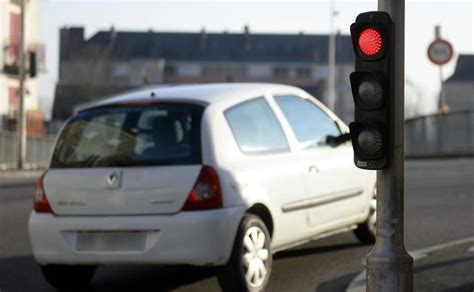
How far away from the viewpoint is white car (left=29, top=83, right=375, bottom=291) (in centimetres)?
612

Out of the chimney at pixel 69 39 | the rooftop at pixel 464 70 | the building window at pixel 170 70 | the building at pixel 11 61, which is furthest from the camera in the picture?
the building window at pixel 170 70

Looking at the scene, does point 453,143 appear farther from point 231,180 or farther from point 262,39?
point 262,39

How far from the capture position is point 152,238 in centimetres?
614

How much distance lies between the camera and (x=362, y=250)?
8.58m

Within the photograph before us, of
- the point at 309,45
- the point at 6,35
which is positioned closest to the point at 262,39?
the point at 309,45

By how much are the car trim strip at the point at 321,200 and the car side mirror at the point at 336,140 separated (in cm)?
46

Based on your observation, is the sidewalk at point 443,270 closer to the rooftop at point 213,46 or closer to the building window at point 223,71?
the rooftop at point 213,46

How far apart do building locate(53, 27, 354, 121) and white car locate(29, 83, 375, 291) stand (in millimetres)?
78256

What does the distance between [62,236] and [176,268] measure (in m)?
1.66

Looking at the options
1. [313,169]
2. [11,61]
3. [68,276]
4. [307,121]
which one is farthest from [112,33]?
[68,276]

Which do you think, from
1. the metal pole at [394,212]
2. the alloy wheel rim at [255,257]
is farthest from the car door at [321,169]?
the metal pole at [394,212]

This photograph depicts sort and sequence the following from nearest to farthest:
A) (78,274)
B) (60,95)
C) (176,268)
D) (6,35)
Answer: (78,274) < (176,268) < (6,35) < (60,95)

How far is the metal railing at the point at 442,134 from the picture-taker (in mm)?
34938

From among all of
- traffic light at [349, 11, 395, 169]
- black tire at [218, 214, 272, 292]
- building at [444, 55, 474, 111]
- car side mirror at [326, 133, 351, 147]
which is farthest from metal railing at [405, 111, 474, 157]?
building at [444, 55, 474, 111]
